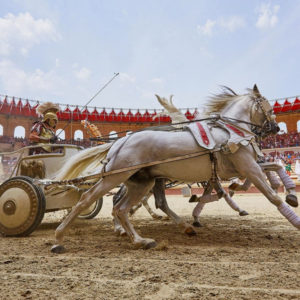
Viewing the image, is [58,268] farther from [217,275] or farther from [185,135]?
[185,135]

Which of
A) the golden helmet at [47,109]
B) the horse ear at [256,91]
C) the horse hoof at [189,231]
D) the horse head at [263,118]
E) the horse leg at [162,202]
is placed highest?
the golden helmet at [47,109]

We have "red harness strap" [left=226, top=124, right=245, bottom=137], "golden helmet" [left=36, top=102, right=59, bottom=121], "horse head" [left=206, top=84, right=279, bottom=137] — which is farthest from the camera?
"golden helmet" [left=36, top=102, right=59, bottom=121]

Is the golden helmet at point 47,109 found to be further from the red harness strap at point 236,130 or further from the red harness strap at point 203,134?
the red harness strap at point 236,130

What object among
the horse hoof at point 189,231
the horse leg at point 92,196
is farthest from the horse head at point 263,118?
the horse leg at point 92,196

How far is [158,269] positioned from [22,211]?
2.44 meters

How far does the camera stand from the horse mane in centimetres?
368

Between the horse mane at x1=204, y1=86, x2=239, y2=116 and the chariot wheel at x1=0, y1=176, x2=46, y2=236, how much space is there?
8.85ft

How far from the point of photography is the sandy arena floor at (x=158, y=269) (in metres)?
1.63

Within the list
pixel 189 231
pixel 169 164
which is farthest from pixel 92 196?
pixel 189 231

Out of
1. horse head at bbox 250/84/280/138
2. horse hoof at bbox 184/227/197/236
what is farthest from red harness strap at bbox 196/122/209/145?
horse hoof at bbox 184/227/197/236

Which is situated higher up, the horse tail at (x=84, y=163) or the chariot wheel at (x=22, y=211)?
the horse tail at (x=84, y=163)

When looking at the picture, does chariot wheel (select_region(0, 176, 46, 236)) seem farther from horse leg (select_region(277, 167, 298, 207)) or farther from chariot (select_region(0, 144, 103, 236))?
horse leg (select_region(277, 167, 298, 207))

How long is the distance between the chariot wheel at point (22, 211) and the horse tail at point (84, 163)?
41 cm

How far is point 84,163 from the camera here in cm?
391
